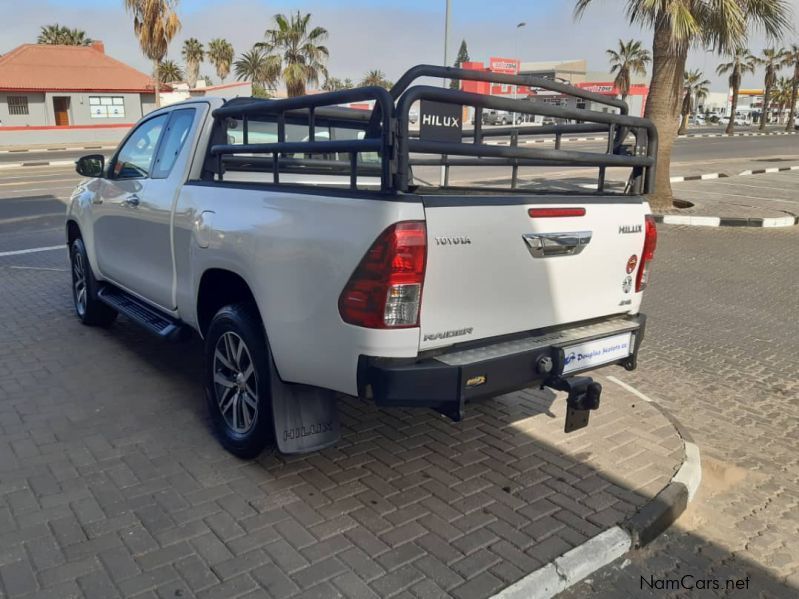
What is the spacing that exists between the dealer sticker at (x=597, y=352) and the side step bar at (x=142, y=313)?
249cm

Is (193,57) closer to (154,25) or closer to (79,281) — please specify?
(154,25)

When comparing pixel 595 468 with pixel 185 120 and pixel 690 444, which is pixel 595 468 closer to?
pixel 690 444

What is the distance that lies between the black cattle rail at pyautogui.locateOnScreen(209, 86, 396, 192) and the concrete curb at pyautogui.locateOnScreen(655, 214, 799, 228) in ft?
32.8

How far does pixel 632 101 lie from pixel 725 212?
2019 inches

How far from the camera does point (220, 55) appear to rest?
6644 centimetres

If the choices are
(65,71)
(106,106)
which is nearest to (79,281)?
(106,106)

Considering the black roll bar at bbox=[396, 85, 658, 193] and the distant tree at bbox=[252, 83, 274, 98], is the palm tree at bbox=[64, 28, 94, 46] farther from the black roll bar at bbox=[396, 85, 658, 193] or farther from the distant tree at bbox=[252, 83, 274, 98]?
the black roll bar at bbox=[396, 85, 658, 193]

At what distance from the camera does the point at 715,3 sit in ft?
40.9

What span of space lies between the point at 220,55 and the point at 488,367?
70.2 meters

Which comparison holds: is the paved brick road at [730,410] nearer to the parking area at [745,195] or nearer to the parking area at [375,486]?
the parking area at [375,486]

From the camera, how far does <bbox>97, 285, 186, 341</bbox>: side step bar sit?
4.42 metres

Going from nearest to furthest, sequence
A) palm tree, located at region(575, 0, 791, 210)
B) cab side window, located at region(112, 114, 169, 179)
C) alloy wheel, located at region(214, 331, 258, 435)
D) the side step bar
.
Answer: alloy wheel, located at region(214, 331, 258, 435), the side step bar, cab side window, located at region(112, 114, 169, 179), palm tree, located at region(575, 0, 791, 210)

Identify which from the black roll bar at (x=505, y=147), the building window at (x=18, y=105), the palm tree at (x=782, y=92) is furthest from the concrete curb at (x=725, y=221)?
the palm tree at (x=782, y=92)

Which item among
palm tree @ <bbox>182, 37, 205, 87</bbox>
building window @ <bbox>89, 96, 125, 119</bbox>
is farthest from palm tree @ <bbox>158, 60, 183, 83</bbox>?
building window @ <bbox>89, 96, 125, 119</bbox>
